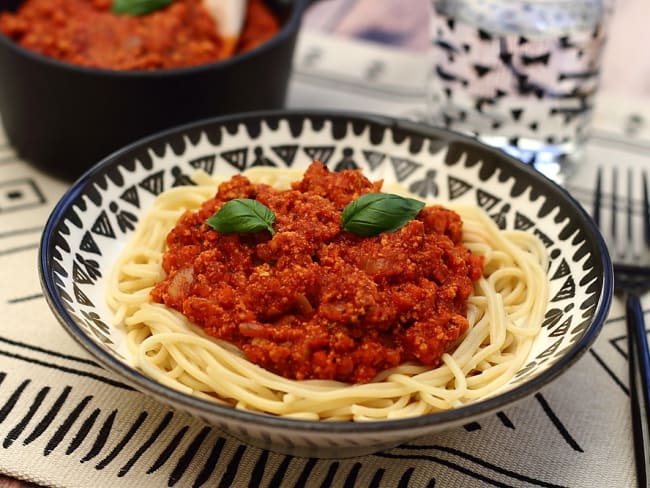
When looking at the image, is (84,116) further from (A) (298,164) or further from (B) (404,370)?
(B) (404,370)

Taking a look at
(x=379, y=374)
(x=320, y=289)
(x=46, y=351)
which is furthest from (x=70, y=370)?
(x=379, y=374)

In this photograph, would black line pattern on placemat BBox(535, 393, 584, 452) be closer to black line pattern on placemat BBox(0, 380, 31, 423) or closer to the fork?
the fork

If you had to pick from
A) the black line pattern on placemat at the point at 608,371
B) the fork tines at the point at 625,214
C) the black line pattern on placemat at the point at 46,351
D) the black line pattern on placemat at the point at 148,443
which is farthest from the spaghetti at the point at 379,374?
the fork tines at the point at 625,214

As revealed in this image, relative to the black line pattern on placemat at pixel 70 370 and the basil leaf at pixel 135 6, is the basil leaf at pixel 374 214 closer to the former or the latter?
the black line pattern on placemat at pixel 70 370

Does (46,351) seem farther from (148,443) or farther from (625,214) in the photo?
(625,214)

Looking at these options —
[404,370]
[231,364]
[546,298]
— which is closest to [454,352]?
[404,370]
